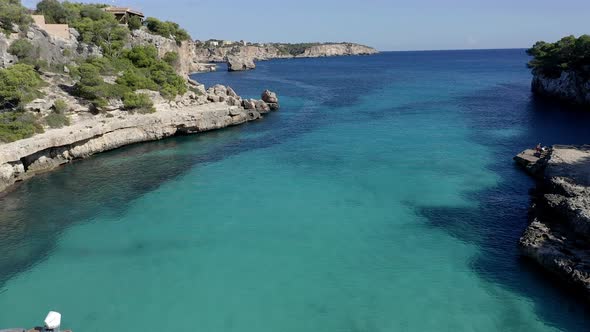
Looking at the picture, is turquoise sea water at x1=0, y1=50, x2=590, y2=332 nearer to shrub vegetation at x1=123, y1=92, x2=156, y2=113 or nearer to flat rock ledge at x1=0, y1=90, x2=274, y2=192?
flat rock ledge at x1=0, y1=90, x2=274, y2=192

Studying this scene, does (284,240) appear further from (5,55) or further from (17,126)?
(5,55)

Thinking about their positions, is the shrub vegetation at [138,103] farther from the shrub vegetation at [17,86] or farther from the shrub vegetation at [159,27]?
the shrub vegetation at [159,27]

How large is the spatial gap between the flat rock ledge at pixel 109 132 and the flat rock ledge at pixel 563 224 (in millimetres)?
28175

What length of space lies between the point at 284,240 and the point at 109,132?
20920mm

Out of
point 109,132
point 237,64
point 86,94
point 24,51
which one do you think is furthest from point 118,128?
point 237,64

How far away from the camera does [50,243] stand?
63.1ft

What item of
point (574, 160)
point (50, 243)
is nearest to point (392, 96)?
point (574, 160)

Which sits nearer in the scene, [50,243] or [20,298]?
[20,298]

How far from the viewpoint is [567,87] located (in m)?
51.8

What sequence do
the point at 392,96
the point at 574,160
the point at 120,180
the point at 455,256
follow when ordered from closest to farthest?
1. the point at 455,256
2. the point at 574,160
3. the point at 120,180
4. the point at 392,96

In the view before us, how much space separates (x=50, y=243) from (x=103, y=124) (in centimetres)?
1545

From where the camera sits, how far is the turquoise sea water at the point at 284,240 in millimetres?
14469

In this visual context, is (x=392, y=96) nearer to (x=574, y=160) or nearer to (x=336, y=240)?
(x=574, y=160)

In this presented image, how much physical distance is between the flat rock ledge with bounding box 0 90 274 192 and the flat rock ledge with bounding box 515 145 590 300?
2818cm
